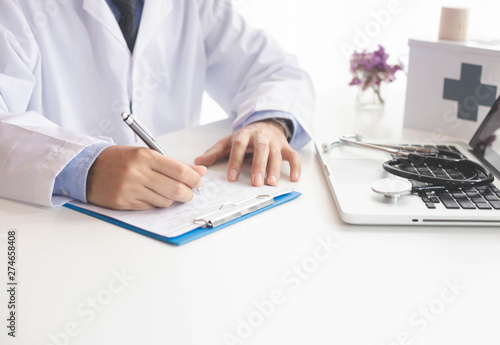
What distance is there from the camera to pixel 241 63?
1393mm

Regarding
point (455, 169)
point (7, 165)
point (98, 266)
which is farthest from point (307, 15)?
point (98, 266)

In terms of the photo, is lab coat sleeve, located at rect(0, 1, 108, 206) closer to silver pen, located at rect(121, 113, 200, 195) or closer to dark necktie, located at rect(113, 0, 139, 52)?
silver pen, located at rect(121, 113, 200, 195)

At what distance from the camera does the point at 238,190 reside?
2.90 ft

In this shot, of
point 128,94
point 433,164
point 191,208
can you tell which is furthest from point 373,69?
point 191,208

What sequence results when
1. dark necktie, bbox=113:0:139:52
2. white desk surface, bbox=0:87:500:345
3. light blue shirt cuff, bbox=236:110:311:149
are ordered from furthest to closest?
dark necktie, bbox=113:0:139:52 → light blue shirt cuff, bbox=236:110:311:149 → white desk surface, bbox=0:87:500:345

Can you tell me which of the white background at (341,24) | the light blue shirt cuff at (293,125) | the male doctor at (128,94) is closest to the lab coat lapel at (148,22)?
the male doctor at (128,94)

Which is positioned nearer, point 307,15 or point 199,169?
point 199,169

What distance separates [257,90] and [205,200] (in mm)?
475

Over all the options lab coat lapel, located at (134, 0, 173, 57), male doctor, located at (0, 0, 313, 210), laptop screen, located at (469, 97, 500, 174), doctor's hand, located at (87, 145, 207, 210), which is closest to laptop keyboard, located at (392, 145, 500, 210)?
laptop screen, located at (469, 97, 500, 174)

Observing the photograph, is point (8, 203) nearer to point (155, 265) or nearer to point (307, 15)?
point (155, 265)

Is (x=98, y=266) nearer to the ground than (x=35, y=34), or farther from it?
nearer to the ground

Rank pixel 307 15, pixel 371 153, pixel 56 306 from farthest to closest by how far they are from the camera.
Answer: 1. pixel 307 15
2. pixel 371 153
3. pixel 56 306

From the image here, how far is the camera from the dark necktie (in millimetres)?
1230

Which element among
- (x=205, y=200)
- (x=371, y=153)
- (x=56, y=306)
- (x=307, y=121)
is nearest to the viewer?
(x=56, y=306)
